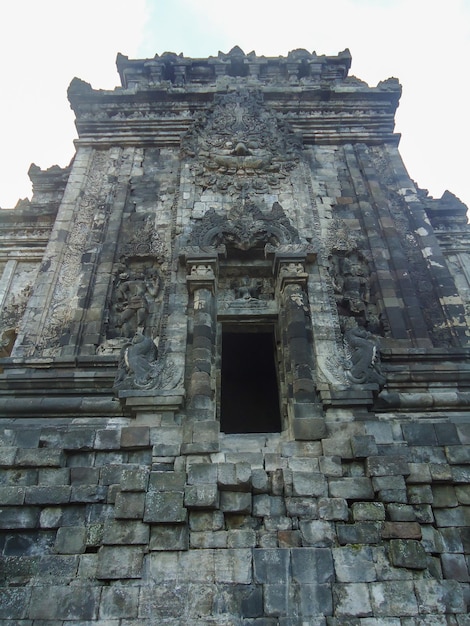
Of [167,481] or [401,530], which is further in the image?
[167,481]

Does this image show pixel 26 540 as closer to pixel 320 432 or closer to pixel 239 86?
pixel 320 432

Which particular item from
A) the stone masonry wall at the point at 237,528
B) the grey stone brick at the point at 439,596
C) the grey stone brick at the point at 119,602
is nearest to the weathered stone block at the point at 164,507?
the stone masonry wall at the point at 237,528

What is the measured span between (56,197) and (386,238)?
8.91 metres

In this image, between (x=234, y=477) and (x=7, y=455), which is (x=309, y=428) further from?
(x=7, y=455)

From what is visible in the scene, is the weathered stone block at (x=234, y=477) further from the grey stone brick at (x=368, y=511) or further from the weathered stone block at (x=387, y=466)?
the weathered stone block at (x=387, y=466)

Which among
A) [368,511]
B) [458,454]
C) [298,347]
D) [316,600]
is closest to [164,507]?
[316,600]

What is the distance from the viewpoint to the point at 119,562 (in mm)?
Result: 6066

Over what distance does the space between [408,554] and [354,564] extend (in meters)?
0.68

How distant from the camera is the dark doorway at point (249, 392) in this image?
41.5 feet

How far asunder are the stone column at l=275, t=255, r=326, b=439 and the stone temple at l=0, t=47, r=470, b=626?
1.6 inches

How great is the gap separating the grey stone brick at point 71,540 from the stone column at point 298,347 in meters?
3.24

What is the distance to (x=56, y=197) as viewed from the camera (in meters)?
13.6

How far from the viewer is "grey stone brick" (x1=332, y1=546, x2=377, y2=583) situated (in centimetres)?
592

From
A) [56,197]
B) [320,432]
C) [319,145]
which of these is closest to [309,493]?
[320,432]
